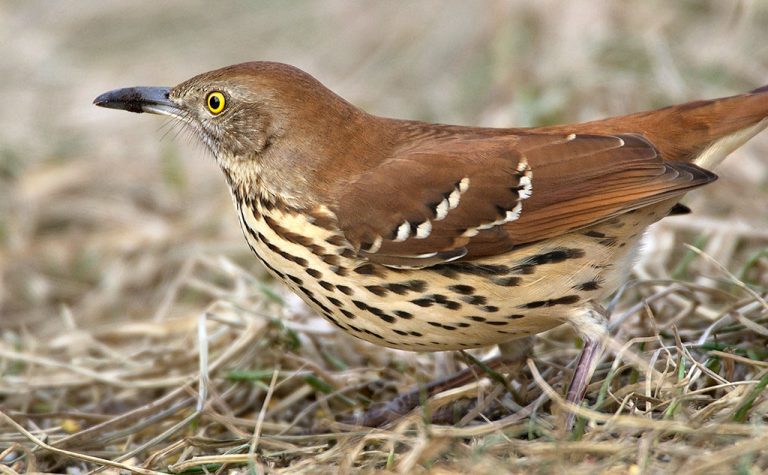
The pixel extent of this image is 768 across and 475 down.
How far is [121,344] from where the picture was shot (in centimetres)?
498

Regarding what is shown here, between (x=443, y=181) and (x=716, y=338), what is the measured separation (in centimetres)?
113

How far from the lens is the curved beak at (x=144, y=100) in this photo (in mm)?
3859

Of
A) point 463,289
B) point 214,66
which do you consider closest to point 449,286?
point 463,289

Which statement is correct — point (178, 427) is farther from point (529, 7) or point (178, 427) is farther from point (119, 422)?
point (529, 7)

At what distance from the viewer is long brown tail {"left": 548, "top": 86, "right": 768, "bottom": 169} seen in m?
3.66

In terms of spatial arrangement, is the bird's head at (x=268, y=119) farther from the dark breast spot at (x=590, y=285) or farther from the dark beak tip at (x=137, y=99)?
the dark breast spot at (x=590, y=285)

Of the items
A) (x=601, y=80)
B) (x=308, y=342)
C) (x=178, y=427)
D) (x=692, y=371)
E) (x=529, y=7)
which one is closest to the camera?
(x=692, y=371)

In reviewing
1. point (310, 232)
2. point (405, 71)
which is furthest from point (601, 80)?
point (310, 232)

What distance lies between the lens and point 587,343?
348 cm

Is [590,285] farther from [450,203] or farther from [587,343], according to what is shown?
[450,203]

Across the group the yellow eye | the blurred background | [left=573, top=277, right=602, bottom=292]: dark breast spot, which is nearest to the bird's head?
the yellow eye

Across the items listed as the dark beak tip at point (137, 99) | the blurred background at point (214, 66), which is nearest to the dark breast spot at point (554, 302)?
the blurred background at point (214, 66)

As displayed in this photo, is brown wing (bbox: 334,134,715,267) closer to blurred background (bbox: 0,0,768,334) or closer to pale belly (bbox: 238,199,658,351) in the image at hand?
pale belly (bbox: 238,199,658,351)

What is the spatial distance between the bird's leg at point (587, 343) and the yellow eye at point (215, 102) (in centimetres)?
143
